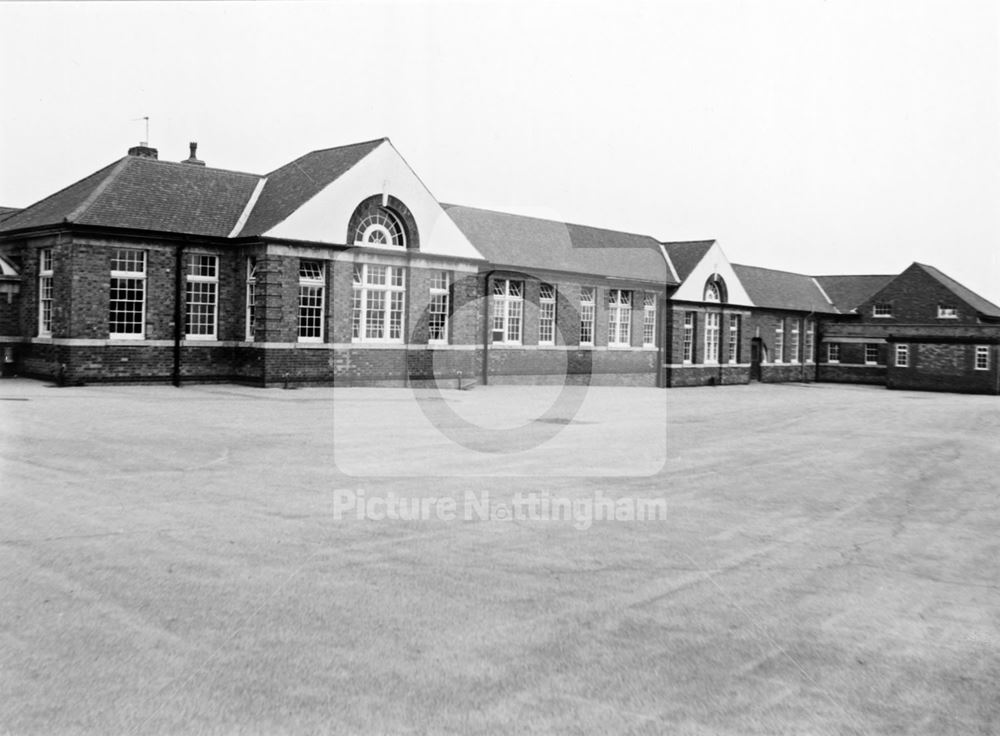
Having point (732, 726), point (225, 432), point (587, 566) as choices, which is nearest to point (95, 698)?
point (732, 726)

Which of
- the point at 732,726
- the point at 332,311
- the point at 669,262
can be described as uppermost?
the point at 669,262

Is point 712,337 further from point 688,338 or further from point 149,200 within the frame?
point 149,200

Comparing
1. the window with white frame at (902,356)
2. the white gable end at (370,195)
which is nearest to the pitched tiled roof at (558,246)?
the white gable end at (370,195)

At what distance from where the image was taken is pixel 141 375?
2575cm

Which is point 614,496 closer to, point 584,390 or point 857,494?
point 857,494

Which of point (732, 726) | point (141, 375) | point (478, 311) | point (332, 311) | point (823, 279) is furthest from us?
point (823, 279)

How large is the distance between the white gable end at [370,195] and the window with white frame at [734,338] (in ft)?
64.7

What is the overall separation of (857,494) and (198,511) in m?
8.40

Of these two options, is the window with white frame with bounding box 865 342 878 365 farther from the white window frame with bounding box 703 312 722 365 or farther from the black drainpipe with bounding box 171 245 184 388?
the black drainpipe with bounding box 171 245 184 388

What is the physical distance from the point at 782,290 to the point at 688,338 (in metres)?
15.3

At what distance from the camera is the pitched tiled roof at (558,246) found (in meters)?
35.3

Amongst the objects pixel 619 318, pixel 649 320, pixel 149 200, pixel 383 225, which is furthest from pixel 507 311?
pixel 149 200

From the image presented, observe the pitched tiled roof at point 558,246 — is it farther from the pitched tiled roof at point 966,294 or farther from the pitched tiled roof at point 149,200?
the pitched tiled roof at point 966,294

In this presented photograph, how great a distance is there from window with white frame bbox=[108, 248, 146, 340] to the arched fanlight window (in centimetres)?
643
